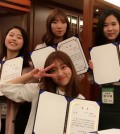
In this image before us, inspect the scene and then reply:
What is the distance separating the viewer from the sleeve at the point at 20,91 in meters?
1.71

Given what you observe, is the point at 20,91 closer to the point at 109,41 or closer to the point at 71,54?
the point at 71,54

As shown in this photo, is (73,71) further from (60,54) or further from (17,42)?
(17,42)

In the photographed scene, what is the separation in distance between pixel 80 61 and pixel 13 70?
0.51m

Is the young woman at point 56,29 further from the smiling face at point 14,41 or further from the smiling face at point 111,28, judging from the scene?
the smiling face at point 111,28

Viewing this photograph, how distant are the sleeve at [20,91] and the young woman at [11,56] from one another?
19cm

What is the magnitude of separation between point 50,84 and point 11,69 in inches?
16.1

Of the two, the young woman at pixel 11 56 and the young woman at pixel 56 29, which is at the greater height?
the young woman at pixel 56 29

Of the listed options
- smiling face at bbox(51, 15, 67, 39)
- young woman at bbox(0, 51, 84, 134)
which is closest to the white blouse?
young woman at bbox(0, 51, 84, 134)

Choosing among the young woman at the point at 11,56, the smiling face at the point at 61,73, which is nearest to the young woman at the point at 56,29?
the young woman at the point at 11,56

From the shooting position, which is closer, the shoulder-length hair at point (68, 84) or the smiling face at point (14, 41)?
the shoulder-length hair at point (68, 84)

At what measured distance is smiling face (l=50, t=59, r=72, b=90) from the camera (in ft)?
5.49

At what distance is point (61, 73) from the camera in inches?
65.8

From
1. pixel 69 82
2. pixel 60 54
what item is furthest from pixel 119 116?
pixel 60 54

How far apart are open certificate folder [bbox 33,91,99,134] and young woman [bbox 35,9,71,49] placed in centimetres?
63
